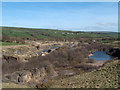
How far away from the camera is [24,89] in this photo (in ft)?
37.7

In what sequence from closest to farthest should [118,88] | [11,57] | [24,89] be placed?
[118,88] < [24,89] < [11,57]

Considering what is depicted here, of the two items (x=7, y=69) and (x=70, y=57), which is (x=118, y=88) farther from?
(x=70, y=57)

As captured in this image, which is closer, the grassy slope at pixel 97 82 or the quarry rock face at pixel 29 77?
the grassy slope at pixel 97 82

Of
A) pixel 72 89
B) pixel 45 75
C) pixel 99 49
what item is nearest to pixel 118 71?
pixel 72 89

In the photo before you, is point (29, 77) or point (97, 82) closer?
point (97, 82)

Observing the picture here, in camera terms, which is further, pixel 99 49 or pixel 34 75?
pixel 99 49

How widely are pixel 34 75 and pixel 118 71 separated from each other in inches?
397

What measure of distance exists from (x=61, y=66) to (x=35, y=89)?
12.2m

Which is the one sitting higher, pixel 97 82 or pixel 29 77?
pixel 97 82

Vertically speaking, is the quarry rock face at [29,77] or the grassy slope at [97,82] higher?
the grassy slope at [97,82]

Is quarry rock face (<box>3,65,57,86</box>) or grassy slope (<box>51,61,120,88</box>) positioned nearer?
grassy slope (<box>51,61,120,88</box>)

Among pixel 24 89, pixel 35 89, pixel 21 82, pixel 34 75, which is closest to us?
pixel 24 89

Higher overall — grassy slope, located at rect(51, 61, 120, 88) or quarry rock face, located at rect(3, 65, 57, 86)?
grassy slope, located at rect(51, 61, 120, 88)

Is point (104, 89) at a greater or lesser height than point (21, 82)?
greater
